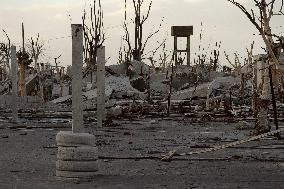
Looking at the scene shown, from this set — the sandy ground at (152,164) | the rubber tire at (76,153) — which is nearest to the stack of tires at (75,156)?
the rubber tire at (76,153)

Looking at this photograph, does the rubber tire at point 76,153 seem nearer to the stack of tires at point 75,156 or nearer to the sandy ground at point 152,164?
the stack of tires at point 75,156

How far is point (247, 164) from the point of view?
6.30m

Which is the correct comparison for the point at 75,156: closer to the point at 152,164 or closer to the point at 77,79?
the point at 77,79

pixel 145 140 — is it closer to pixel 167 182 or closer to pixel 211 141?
pixel 211 141

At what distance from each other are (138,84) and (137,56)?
717cm

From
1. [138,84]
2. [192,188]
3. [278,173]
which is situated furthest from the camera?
[138,84]

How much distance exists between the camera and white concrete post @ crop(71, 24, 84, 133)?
220 inches

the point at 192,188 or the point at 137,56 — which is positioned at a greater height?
the point at 137,56

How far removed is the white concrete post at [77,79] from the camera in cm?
558

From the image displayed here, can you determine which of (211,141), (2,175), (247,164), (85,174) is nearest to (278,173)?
(247,164)

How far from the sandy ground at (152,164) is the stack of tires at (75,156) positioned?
0.40 feet

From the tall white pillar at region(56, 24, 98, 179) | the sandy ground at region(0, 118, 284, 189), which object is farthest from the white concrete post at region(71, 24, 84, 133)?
the sandy ground at region(0, 118, 284, 189)

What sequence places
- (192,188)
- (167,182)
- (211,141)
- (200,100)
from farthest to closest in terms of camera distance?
(200,100), (211,141), (167,182), (192,188)

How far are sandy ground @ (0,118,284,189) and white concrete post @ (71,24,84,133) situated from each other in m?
0.58
